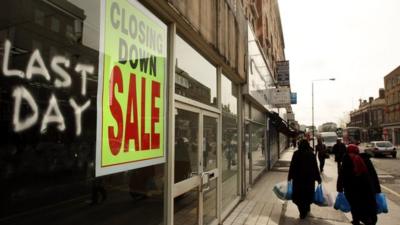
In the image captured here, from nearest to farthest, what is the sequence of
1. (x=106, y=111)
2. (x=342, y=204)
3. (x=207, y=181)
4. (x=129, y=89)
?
1. (x=106, y=111)
2. (x=129, y=89)
3. (x=207, y=181)
4. (x=342, y=204)

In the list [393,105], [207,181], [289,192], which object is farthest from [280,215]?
[393,105]

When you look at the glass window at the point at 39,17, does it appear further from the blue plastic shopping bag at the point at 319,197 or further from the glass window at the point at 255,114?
the glass window at the point at 255,114

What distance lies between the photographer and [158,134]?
13.2 feet

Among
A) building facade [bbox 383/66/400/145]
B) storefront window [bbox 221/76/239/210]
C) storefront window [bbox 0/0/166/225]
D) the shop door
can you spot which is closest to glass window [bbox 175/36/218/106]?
the shop door

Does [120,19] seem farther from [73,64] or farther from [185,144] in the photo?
[185,144]

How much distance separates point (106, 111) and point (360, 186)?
5.08m

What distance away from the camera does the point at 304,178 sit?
7668mm

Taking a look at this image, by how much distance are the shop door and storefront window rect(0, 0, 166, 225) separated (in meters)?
1.86

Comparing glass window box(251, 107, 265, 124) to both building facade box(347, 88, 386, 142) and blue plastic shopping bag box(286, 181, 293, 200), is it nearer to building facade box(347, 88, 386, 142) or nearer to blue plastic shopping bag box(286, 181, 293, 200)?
blue plastic shopping bag box(286, 181, 293, 200)

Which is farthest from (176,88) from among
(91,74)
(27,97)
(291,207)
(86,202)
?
(291,207)

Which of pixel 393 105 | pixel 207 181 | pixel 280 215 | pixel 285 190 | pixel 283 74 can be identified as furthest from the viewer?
pixel 393 105

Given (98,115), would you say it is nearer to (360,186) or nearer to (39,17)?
(39,17)

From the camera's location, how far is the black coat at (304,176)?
7.55 meters

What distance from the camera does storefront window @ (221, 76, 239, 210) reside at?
310 inches
